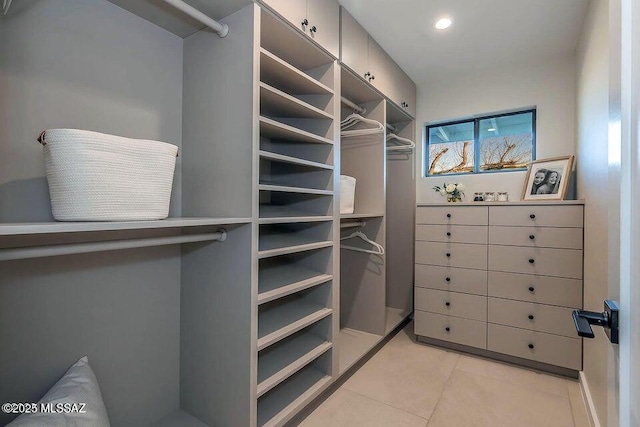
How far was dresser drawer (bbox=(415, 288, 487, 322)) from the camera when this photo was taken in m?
2.25

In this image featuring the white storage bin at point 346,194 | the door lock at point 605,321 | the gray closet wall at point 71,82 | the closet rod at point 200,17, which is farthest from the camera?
the white storage bin at point 346,194

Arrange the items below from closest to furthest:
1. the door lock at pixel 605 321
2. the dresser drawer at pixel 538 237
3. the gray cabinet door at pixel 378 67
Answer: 1. the door lock at pixel 605 321
2. the dresser drawer at pixel 538 237
3. the gray cabinet door at pixel 378 67

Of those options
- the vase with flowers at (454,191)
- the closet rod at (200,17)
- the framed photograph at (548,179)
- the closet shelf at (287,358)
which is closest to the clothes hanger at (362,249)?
the closet shelf at (287,358)

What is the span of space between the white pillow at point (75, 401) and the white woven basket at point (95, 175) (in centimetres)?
61

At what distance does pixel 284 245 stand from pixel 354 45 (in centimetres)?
145

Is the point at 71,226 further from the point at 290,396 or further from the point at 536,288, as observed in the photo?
the point at 536,288

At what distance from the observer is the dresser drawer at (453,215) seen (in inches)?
88.7

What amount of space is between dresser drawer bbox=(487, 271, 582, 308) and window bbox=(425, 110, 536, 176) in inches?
42.3

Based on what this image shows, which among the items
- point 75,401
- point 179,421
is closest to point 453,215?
point 179,421

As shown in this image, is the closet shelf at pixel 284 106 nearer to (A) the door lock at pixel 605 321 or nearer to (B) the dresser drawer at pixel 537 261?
(A) the door lock at pixel 605 321

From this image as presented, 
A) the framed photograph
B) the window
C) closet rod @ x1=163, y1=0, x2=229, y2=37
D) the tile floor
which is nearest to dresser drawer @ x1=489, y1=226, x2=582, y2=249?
the framed photograph

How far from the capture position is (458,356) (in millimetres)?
2285

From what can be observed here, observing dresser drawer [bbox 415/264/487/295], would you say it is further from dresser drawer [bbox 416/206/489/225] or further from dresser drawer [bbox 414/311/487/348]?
dresser drawer [bbox 416/206/489/225]

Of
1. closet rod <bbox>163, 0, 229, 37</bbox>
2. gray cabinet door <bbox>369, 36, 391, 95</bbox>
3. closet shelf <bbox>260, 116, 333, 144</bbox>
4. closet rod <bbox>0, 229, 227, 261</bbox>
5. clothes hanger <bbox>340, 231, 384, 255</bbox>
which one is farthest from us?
clothes hanger <bbox>340, 231, 384, 255</bbox>
